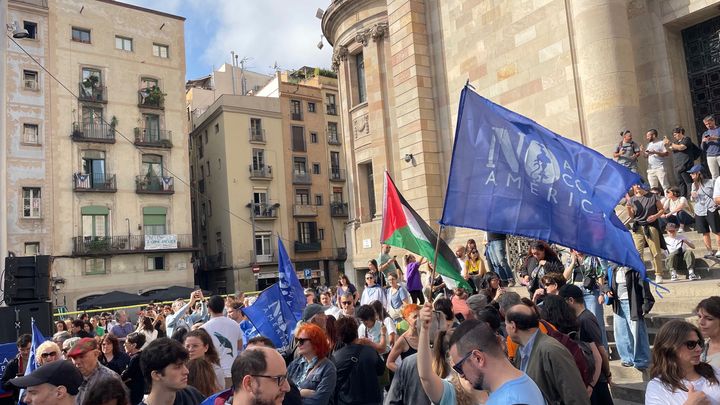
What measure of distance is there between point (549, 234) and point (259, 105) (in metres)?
45.1

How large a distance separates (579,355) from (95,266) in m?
38.5

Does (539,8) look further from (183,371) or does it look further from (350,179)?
(183,371)

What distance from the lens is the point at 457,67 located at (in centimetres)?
1728

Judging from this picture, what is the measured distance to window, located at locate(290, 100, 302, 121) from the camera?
50.0 m

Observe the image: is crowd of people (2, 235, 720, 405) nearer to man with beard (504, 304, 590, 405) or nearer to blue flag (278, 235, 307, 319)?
man with beard (504, 304, 590, 405)

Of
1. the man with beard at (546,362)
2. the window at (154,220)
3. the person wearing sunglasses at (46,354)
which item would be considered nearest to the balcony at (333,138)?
the window at (154,220)

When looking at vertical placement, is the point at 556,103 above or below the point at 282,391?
above

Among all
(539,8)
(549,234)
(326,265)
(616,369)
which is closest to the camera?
(549,234)

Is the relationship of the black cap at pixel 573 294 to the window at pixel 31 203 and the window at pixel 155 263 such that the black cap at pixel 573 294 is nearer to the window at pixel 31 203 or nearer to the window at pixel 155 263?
the window at pixel 31 203

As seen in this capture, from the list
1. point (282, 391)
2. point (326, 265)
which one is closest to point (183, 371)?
point (282, 391)

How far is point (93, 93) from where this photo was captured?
1543 inches

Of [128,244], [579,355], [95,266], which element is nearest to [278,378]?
[579,355]

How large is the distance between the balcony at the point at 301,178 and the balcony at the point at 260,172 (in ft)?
7.54

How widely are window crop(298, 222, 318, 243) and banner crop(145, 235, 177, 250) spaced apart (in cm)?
1138
